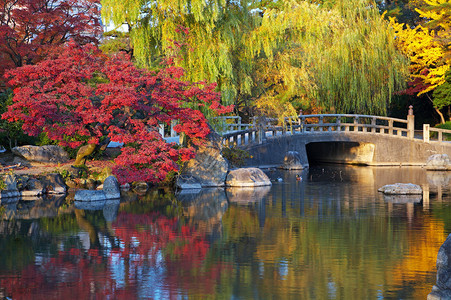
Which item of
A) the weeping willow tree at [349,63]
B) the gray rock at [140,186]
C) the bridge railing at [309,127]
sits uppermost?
the weeping willow tree at [349,63]

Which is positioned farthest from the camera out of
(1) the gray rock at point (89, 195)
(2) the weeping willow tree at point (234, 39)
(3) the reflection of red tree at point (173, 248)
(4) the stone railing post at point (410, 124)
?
(4) the stone railing post at point (410, 124)

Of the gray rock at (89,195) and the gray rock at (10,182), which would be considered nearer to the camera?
the gray rock at (89,195)

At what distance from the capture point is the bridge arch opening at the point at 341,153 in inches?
1222

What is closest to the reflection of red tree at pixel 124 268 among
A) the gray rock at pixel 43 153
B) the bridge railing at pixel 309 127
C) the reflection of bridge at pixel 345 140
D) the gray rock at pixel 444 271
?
the gray rock at pixel 444 271

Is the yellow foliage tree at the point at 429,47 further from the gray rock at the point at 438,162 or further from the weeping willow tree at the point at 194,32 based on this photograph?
the weeping willow tree at the point at 194,32

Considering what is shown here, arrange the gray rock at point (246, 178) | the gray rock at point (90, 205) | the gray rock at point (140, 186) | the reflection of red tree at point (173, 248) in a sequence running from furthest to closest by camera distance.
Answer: the gray rock at point (246, 178) → the gray rock at point (140, 186) → the gray rock at point (90, 205) → the reflection of red tree at point (173, 248)

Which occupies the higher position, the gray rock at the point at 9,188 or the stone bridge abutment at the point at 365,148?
the stone bridge abutment at the point at 365,148

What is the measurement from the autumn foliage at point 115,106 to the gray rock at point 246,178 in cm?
173

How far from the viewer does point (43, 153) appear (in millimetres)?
20312

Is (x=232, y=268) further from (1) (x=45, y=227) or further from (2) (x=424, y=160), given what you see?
(2) (x=424, y=160)

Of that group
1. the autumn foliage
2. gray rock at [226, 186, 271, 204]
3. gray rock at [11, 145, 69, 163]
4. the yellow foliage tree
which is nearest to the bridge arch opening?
the yellow foliage tree

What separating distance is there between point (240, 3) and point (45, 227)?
1304 centimetres

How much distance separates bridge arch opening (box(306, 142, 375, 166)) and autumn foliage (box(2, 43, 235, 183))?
43.4ft

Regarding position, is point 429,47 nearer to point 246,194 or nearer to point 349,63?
point 349,63
